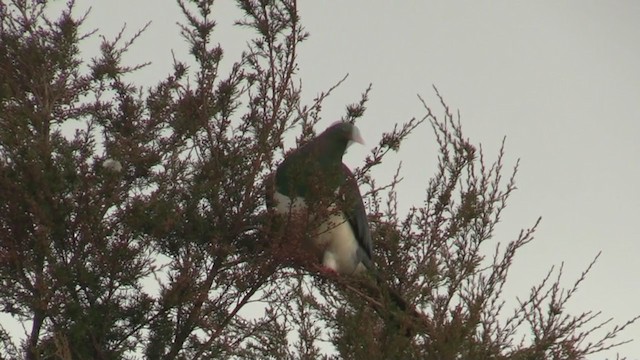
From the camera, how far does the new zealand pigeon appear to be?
19.4ft

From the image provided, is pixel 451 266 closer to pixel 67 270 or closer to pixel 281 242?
pixel 281 242

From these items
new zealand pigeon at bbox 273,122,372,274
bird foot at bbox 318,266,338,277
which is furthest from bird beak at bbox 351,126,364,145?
bird foot at bbox 318,266,338,277

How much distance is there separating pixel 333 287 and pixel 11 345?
2161 mm

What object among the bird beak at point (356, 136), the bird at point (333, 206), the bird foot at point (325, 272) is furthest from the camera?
the bird beak at point (356, 136)

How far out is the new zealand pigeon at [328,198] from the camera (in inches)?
233

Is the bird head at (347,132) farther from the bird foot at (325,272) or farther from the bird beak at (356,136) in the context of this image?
the bird foot at (325,272)

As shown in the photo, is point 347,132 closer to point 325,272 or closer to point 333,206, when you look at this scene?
point 333,206

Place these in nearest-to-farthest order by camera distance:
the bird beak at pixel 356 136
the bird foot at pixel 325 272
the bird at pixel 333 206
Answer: the bird at pixel 333 206, the bird foot at pixel 325 272, the bird beak at pixel 356 136

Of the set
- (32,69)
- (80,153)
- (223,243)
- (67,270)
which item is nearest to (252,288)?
(223,243)

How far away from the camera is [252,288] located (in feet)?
21.8

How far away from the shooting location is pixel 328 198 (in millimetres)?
6035

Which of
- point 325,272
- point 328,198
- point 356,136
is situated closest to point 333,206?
point 325,272

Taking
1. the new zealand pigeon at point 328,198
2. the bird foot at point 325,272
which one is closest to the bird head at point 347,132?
the new zealand pigeon at point 328,198

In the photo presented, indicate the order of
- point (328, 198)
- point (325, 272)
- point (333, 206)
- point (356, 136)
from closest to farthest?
point (328, 198) < point (325, 272) < point (333, 206) < point (356, 136)
